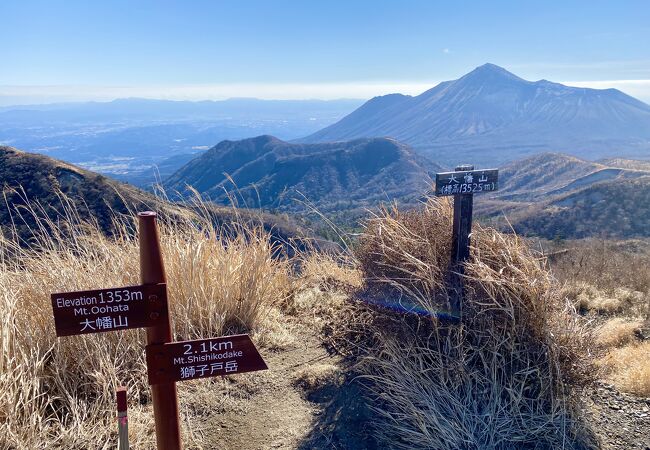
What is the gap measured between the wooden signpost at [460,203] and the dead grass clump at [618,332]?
6.19ft

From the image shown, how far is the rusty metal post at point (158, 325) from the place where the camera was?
195 centimetres

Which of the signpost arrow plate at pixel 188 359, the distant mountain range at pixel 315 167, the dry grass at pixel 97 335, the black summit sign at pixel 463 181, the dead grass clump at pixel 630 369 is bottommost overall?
the distant mountain range at pixel 315 167

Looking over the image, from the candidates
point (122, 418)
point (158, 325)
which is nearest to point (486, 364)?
point (158, 325)

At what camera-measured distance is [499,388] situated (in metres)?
2.95

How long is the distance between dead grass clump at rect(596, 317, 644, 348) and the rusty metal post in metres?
3.79

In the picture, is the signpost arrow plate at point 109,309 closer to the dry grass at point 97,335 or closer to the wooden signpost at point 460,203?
the dry grass at point 97,335

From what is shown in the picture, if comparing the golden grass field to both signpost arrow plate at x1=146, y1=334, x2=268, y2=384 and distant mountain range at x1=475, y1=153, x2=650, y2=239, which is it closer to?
signpost arrow plate at x1=146, y1=334, x2=268, y2=384

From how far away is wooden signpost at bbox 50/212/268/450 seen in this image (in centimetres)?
183

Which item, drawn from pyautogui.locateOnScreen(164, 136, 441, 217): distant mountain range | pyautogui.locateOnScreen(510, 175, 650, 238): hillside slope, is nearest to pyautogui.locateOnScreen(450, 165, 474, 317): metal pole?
pyautogui.locateOnScreen(510, 175, 650, 238): hillside slope

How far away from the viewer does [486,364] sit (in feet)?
9.81

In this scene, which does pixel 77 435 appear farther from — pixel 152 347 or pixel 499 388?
pixel 499 388

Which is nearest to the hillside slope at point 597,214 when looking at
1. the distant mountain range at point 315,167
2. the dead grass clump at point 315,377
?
the dead grass clump at point 315,377

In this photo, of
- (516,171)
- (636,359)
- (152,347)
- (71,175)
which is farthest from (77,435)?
(516,171)

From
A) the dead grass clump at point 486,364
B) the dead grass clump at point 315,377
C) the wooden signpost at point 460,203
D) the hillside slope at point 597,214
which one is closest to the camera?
the dead grass clump at point 486,364
